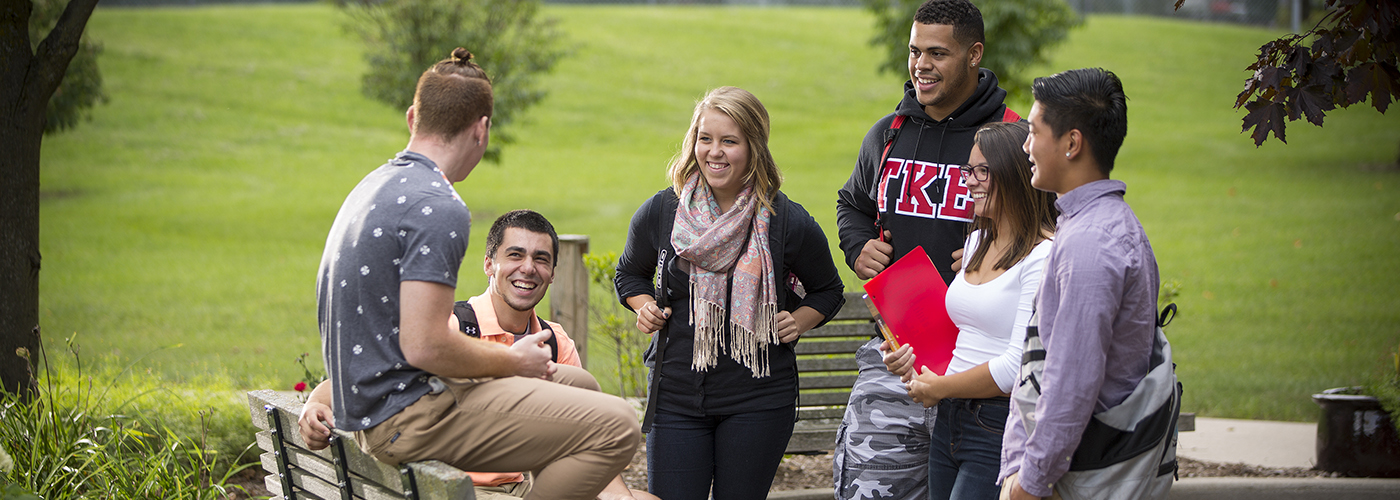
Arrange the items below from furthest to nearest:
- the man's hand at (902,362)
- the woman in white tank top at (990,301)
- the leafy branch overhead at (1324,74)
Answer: the leafy branch overhead at (1324,74) < the man's hand at (902,362) < the woman in white tank top at (990,301)

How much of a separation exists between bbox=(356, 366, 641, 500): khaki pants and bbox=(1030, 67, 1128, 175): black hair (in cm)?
121

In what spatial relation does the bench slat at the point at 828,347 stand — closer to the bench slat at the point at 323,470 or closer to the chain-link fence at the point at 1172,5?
the bench slat at the point at 323,470

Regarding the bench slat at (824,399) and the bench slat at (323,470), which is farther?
the bench slat at (824,399)

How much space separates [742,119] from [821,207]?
15.7 meters

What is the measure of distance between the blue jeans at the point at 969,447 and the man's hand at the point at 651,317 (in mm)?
941

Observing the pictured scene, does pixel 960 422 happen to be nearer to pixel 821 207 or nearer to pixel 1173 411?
pixel 1173 411

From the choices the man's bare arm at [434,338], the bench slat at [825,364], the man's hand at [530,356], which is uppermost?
the man's bare arm at [434,338]

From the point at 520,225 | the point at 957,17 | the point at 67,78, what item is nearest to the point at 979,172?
the point at 957,17

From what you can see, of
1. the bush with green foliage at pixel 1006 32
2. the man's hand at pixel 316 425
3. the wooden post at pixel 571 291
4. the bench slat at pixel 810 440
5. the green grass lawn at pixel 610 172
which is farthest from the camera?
the bush with green foliage at pixel 1006 32

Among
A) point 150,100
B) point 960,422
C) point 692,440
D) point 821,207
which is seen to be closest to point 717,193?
point 692,440

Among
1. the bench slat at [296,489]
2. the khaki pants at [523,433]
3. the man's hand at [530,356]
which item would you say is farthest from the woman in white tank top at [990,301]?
the bench slat at [296,489]

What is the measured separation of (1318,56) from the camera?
346cm

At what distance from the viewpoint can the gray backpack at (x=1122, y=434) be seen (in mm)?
2383

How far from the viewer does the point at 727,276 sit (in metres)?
3.48
